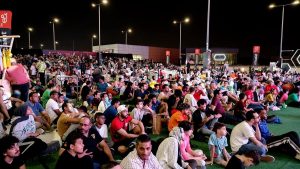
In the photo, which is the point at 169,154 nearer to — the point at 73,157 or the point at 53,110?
the point at 73,157

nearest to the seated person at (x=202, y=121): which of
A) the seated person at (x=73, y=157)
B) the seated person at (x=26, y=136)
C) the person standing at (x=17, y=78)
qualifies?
the seated person at (x=26, y=136)

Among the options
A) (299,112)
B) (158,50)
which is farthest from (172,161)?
(158,50)

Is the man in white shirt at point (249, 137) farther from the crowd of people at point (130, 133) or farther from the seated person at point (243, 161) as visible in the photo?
the seated person at point (243, 161)

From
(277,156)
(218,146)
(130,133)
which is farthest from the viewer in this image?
(130,133)

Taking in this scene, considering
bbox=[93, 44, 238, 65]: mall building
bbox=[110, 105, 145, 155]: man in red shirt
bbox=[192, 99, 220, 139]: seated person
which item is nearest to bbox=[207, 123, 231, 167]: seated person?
bbox=[192, 99, 220, 139]: seated person

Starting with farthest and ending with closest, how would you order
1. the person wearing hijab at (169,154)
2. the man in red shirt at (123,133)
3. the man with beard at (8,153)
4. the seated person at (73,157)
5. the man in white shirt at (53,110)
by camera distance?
the man in white shirt at (53,110), the man in red shirt at (123,133), the person wearing hijab at (169,154), the seated person at (73,157), the man with beard at (8,153)

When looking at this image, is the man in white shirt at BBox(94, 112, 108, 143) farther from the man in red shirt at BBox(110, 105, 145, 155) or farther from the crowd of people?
Result: the man in red shirt at BBox(110, 105, 145, 155)

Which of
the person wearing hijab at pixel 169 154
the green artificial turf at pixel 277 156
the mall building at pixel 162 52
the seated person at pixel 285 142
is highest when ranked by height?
the mall building at pixel 162 52

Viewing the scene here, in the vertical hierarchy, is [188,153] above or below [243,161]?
below

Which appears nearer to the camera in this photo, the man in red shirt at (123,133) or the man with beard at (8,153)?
the man with beard at (8,153)

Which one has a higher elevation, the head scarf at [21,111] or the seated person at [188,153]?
the head scarf at [21,111]

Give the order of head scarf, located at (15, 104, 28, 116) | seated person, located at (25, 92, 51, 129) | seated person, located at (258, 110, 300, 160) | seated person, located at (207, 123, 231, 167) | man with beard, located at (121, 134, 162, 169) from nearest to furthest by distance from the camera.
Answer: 1. man with beard, located at (121, 134, 162, 169)
2. head scarf, located at (15, 104, 28, 116)
3. seated person, located at (207, 123, 231, 167)
4. seated person, located at (258, 110, 300, 160)
5. seated person, located at (25, 92, 51, 129)

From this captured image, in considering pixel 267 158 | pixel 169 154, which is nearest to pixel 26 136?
pixel 169 154

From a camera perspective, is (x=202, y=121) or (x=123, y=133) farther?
(x=202, y=121)
